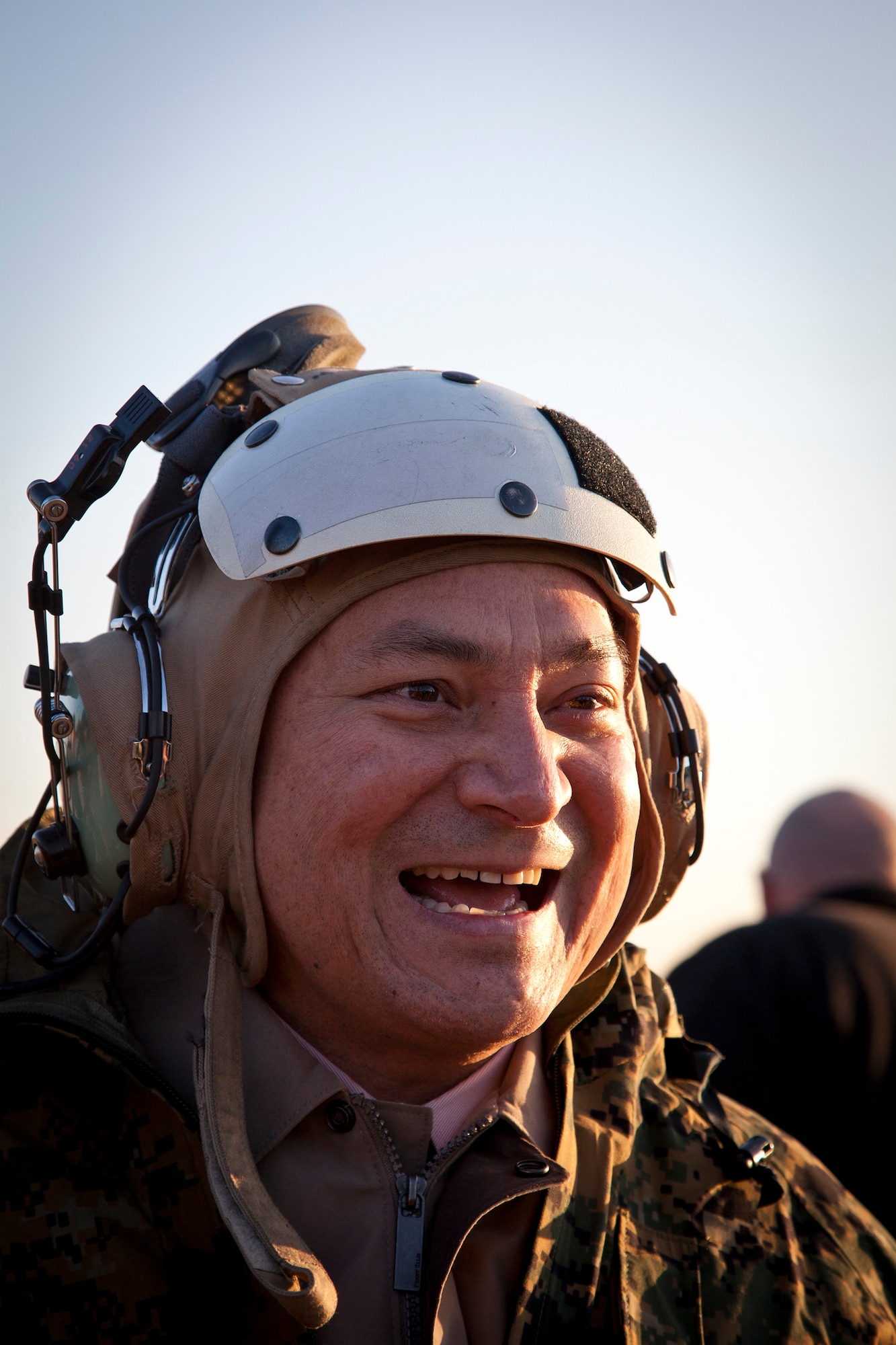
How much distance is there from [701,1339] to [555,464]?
1.78 meters

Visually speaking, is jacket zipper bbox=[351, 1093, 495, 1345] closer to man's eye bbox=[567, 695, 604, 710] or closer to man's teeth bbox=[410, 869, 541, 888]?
man's teeth bbox=[410, 869, 541, 888]

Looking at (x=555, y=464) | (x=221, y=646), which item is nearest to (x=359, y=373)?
(x=555, y=464)

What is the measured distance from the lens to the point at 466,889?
2.17m

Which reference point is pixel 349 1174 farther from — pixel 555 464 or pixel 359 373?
pixel 359 373

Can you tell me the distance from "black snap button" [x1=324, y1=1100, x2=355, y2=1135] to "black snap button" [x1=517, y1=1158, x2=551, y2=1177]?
33cm

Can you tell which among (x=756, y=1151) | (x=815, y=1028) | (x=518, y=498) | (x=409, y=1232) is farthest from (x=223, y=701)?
(x=815, y=1028)

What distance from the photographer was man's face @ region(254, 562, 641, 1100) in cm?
208

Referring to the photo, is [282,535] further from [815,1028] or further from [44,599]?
[815,1028]

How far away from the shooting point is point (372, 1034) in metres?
2.20

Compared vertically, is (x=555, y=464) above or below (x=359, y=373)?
below

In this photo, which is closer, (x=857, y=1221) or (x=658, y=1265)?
(x=658, y=1265)

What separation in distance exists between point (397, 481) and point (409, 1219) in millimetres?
1346

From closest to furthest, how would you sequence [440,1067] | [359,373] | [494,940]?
[494,940] < [440,1067] < [359,373]

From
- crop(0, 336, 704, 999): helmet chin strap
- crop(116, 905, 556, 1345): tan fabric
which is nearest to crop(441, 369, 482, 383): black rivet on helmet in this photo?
crop(0, 336, 704, 999): helmet chin strap
